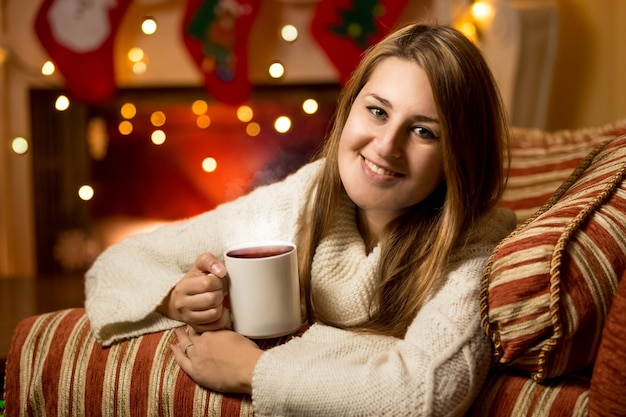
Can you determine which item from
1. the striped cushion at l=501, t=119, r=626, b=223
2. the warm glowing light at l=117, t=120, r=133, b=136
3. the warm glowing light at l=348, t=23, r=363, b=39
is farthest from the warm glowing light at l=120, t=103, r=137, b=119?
the striped cushion at l=501, t=119, r=626, b=223

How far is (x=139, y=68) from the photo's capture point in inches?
94.7

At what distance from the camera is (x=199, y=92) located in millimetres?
2479

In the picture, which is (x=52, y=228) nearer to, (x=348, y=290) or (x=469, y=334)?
(x=348, y=290)

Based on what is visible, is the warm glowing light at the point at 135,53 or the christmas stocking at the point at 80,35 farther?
the warm glowing light at the point at 135,53

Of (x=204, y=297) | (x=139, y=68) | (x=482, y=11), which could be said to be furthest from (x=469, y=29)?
(x=204, y=297)

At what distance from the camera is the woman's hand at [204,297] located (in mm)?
910

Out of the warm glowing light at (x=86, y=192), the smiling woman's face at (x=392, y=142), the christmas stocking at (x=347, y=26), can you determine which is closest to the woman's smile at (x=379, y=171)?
the smiling woman's face at (x=392, y=142)

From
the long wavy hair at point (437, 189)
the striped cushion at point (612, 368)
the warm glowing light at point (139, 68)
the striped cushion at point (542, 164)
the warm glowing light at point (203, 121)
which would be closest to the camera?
the striped cushion at point (612, 368)

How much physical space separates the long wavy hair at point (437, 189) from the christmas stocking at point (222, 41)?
127 cm

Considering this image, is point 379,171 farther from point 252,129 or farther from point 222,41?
point 252,129

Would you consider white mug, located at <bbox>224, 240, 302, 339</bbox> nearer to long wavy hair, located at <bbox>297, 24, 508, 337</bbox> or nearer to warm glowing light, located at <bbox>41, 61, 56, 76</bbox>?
long wavy hair, located at <bbox>297, 24, 508, 337</bbox>

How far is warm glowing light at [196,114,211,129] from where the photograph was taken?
2.52m

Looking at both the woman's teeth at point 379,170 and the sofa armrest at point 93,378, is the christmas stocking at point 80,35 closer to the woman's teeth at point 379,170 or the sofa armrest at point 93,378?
the sofa armrest at point 93,378

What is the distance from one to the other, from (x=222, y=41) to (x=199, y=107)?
28cm
